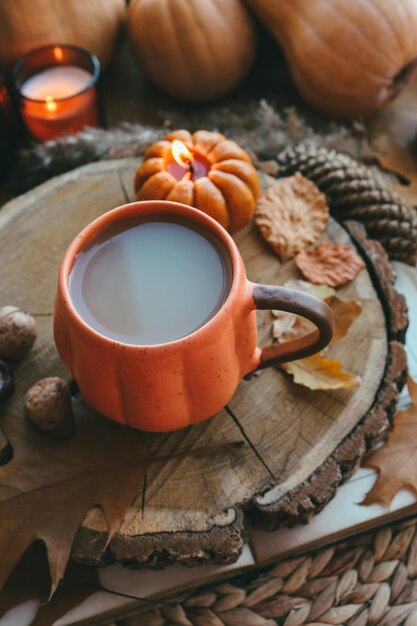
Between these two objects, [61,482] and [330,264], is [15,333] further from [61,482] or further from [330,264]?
[330,264]

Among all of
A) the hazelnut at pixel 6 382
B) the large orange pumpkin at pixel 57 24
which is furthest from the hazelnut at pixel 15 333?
the large orange pumpkin at pixel 57 24

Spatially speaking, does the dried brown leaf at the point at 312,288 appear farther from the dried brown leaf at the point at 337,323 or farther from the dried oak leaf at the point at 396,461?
the dried oak leaf at the point at 396,461

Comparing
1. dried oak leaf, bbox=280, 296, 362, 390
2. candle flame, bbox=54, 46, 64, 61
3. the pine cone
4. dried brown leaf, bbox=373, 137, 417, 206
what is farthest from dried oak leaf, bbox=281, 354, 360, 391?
candle flame, bbox=54, 46, 64, 61

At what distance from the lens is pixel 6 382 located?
35.4 inches

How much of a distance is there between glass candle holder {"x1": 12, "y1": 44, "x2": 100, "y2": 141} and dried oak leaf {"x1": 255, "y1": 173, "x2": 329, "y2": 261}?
0.51 m

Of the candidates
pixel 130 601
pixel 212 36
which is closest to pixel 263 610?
pixel 130 601

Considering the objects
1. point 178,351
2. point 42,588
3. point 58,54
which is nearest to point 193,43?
point 58,54

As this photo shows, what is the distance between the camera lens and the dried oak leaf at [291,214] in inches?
40.7

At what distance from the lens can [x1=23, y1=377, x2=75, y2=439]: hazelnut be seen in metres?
0.85

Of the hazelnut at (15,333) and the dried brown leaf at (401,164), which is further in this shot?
the dried brown leaf at (401,164)

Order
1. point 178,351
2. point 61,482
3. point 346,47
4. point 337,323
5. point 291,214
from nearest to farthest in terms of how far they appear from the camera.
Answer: point 178,351
point 61,482
point 337,323
point 291,214
point 346,47

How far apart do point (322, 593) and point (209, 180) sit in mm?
638

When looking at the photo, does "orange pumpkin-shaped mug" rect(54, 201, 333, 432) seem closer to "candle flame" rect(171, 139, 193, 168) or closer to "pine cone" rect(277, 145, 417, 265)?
"candle flame" rect(171, 139, 193, 168)

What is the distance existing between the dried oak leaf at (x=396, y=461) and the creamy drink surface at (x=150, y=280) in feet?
1.29
